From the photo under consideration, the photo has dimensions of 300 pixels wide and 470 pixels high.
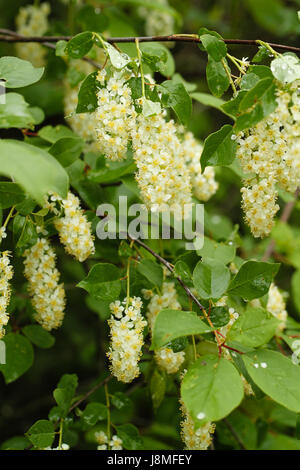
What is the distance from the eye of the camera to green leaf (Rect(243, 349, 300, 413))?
44.5 inches

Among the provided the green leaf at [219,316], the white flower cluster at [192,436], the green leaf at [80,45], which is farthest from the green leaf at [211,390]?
the green leaf at [80,45]

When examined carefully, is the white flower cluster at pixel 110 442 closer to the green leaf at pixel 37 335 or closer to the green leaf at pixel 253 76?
the green leaf at pixel 37 335

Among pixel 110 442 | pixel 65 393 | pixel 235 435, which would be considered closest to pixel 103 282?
pixel 65 393

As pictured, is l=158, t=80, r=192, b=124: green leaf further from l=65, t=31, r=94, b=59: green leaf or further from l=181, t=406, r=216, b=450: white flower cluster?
l=181, t=406, r=216, b=450: white flower cluster

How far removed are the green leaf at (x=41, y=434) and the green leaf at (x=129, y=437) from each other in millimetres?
245

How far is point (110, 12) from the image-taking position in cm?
266

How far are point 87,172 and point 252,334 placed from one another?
897mm

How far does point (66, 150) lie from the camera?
1.55 meters

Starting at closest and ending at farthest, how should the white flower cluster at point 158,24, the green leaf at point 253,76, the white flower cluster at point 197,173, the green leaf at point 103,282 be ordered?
1. the green leaf at point 253,76
2. the green leaf at point 103,282
3. the white flower cluster at point 197,173
4. the white flower cluster at point 158,24

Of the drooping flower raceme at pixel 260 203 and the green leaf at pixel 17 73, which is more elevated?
the green leaf at pixel 17 73

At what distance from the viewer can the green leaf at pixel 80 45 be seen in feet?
4.61

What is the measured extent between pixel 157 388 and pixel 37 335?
0.48m
